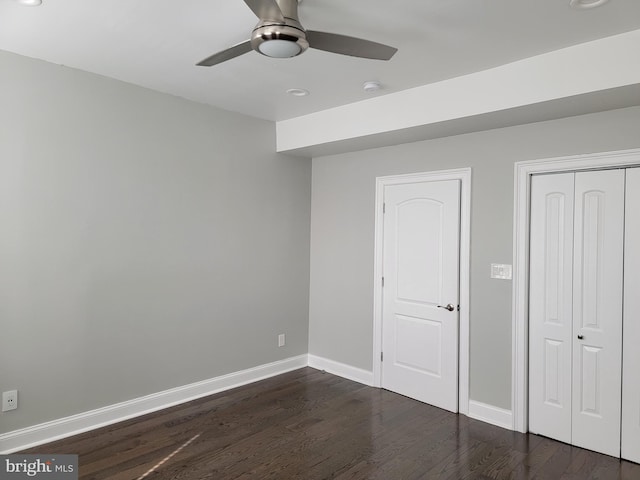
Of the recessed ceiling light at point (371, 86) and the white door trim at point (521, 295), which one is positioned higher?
the recessed ceiling light at point (371, 86)

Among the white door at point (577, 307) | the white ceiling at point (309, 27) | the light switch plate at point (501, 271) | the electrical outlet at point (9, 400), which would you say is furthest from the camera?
the light switch plate at point (501, 271)

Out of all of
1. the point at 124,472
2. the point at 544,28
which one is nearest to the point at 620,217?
the point at 544,28

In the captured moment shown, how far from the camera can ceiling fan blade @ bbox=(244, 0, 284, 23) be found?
182cm

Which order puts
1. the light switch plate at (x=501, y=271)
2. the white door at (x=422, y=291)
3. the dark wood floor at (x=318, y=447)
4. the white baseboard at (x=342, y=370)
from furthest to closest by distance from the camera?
the white baseboard at (x=342, y=370) → the white door at (x=422, y=291) → the light switch plate at (x=501, y=271) → the dark wood floor at (x=318, y=447)

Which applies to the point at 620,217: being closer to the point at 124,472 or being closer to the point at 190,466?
the point at 190,466

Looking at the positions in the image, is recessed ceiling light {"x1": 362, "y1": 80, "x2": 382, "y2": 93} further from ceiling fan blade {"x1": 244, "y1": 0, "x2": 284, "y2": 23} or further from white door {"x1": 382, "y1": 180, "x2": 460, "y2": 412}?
ceiling fan blade {"x1": 244, "y1": 0, "x2": 284, "y2": 23}

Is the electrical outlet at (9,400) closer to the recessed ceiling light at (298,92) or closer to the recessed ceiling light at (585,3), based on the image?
the recessed ceiling light at (298,92)

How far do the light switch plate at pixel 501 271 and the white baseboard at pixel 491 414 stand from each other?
3.45 feet

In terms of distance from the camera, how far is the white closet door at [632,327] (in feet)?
9.52

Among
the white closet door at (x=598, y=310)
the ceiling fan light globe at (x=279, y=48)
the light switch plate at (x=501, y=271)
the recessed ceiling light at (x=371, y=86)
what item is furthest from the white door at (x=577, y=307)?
the ceiling fan light globe at (x=279, y=48)

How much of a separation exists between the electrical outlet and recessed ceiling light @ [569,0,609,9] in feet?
13.3

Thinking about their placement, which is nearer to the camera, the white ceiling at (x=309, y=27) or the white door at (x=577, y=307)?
the white ceiling at (x=309, y=27)

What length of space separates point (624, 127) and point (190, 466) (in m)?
3.63

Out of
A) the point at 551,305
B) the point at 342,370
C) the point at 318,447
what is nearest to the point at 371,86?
the point at 551,305
